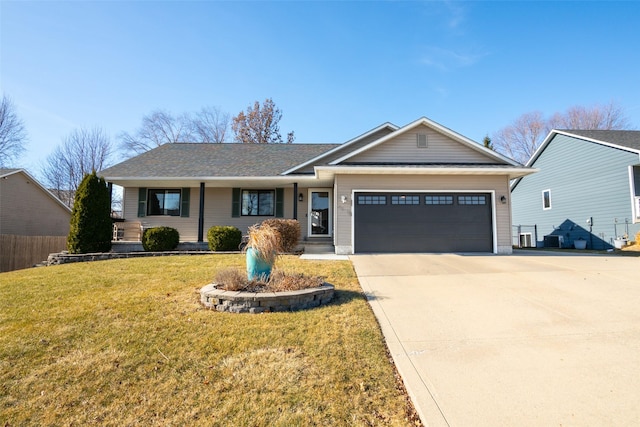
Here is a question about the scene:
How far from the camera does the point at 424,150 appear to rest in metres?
11.6

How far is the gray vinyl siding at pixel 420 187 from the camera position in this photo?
1065 cm

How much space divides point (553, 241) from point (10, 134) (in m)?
37.9

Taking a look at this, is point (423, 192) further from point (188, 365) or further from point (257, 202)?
point (188, 365)

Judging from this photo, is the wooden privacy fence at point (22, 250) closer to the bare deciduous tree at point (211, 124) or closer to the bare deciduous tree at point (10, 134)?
the bare deciduous tree at point (10, 134)

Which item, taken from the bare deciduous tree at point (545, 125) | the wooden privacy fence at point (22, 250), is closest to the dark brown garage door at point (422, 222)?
the wooden privacy fence at point (22, 250)

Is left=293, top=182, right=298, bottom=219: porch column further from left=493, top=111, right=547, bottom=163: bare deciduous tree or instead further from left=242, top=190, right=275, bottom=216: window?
left=493, top=111, right=547, bottom=163: bare deciduous tree

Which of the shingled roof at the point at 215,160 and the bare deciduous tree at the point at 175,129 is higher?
the bare deciduous tree at the point at 175,129

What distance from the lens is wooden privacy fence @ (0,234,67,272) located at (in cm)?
1245

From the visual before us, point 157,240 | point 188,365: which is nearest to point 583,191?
point 188,365

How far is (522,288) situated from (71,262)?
12.5 meters

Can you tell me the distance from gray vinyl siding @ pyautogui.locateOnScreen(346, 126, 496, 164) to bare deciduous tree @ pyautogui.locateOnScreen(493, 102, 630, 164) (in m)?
20.8

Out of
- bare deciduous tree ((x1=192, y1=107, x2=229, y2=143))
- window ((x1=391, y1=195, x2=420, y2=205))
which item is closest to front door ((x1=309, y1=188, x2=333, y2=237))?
window ((x1=391, y1=195, x2=420, y2=205))

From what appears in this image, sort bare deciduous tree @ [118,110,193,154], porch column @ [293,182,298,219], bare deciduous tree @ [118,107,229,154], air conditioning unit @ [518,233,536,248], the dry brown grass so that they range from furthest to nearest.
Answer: bare deciduous tree @ [118,107,229,154] → bare deciduous tree @ [118,110,193,154] → air conditioning unit @ [518,233,536,248] → porch column @ [293,182,298,219] → the dry brown grass

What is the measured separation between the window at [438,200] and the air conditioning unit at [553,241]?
33.5ft
